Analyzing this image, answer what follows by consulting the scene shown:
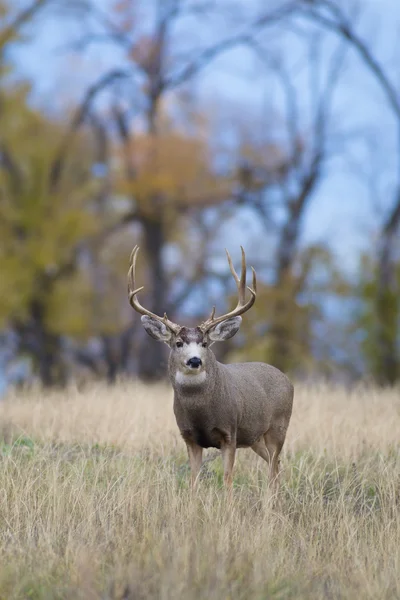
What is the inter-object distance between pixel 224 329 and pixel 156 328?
0.49 m

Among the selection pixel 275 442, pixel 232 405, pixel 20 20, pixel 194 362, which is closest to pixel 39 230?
pixel 20 20

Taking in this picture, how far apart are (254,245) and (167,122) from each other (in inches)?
181

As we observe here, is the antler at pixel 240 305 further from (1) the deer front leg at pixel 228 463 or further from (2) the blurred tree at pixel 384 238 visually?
(2) the blurred tree at pixel 384 238

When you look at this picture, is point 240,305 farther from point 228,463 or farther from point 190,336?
point 228,463

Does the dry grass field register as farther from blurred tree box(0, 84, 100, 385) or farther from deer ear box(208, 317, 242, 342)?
blurred tree box(0, 84, 100, 385)

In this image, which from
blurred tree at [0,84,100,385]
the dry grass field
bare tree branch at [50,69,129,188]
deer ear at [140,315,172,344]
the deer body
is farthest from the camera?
bare tree branch at [50,69,129,188]

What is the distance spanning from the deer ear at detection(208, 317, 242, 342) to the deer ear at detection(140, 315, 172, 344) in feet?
1.00

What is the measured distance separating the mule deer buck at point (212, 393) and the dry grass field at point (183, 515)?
0.35 meters

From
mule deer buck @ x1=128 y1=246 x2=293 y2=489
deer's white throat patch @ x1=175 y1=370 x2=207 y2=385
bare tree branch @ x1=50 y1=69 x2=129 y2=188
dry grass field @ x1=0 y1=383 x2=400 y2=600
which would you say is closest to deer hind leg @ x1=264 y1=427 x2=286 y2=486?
mule deer buck @ x1=128 y1=246 x2=293 y2=489

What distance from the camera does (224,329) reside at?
6.70 metres

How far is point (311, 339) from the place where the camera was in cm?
2484

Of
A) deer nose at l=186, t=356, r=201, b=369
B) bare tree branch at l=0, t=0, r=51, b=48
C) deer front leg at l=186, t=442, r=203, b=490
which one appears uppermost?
bare tree branch at l=0, t=0, r=51, b=48

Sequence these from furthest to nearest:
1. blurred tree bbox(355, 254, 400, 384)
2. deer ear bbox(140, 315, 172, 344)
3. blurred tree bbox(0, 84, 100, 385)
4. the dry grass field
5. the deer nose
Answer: blurred tree bbox(355, 254, 400, 384), blurred tree bbox(0, 84, 100, 385), deer ear bbox(140, 315, 172, 344), the deer nose, the dry grass field

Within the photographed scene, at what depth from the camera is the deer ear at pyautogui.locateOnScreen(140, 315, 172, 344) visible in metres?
6.58
